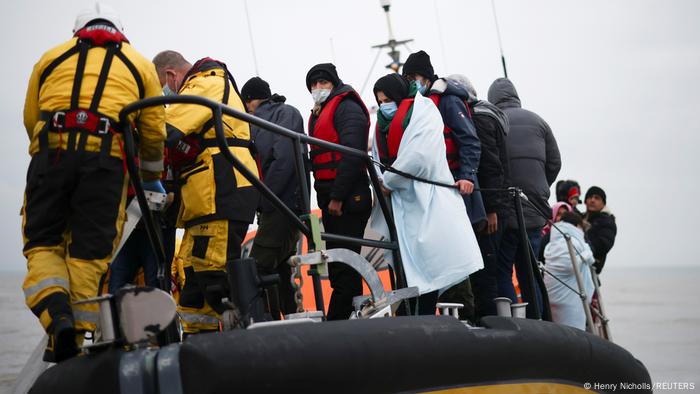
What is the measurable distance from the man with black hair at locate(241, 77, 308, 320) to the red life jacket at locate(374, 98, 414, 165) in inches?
16.3

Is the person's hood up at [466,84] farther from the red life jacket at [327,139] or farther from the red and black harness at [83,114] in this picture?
the red and black harness at [83,114]

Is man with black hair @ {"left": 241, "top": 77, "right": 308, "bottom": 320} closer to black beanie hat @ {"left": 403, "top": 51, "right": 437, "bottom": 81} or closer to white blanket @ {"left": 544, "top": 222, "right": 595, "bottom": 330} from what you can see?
black beanie hat @ {"left": 403, "top": 51, "right": 437, "bottom": 81}

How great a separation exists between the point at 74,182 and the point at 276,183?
2.30m

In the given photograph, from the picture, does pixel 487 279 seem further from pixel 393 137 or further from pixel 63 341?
pixel 63 341

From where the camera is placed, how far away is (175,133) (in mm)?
4340

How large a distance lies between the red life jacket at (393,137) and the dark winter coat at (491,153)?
64 cm

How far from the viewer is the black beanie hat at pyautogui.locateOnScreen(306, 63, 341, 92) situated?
5520 mm

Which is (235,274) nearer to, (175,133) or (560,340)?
(175,133)

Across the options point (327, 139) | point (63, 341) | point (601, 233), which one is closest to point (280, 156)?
point (327, 139)

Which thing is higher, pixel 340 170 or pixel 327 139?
pixel 327 139

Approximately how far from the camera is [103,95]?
3490 millimetres

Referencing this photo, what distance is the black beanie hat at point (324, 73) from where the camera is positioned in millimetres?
5520

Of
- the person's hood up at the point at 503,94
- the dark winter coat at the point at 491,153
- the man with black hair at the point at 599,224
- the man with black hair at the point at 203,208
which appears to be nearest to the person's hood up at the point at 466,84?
the dark winter coat at the point at 491,153

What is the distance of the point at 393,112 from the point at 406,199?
0.59 metres
